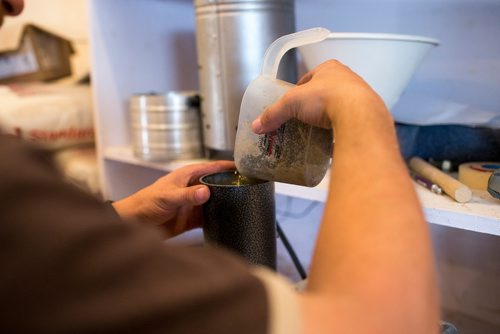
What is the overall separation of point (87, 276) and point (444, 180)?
0.54 metres

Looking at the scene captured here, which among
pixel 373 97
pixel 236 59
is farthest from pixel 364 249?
pixel 236 59

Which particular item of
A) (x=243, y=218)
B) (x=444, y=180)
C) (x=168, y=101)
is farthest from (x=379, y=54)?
(x=168, y=101)

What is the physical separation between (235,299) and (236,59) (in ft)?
2.01

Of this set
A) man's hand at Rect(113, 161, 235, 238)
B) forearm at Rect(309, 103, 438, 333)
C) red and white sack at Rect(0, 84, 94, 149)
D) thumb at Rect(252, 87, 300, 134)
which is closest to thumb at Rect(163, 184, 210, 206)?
man's hand at Rect(113, 161, 235, 238)

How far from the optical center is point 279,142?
0.54m

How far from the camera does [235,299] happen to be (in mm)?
268

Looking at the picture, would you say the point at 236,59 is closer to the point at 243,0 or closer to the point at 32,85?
the point at 243,0

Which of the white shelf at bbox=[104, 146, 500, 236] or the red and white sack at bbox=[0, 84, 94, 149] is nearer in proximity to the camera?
the white shelf at bbox=[104, 146, 500, 236]

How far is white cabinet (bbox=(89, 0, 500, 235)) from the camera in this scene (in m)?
0.86

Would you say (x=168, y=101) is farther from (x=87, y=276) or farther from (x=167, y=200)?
(x=87, y=276)

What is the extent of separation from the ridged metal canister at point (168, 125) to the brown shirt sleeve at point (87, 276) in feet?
2.17

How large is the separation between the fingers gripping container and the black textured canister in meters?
0.03

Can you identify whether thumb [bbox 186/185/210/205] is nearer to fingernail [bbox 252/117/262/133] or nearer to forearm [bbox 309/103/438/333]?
fingernail [bbox 252/117/262/133]

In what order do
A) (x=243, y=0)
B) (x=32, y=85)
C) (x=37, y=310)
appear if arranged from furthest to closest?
(x=32, y=85)
(x=243, y=0)
(x=37, y=310)
